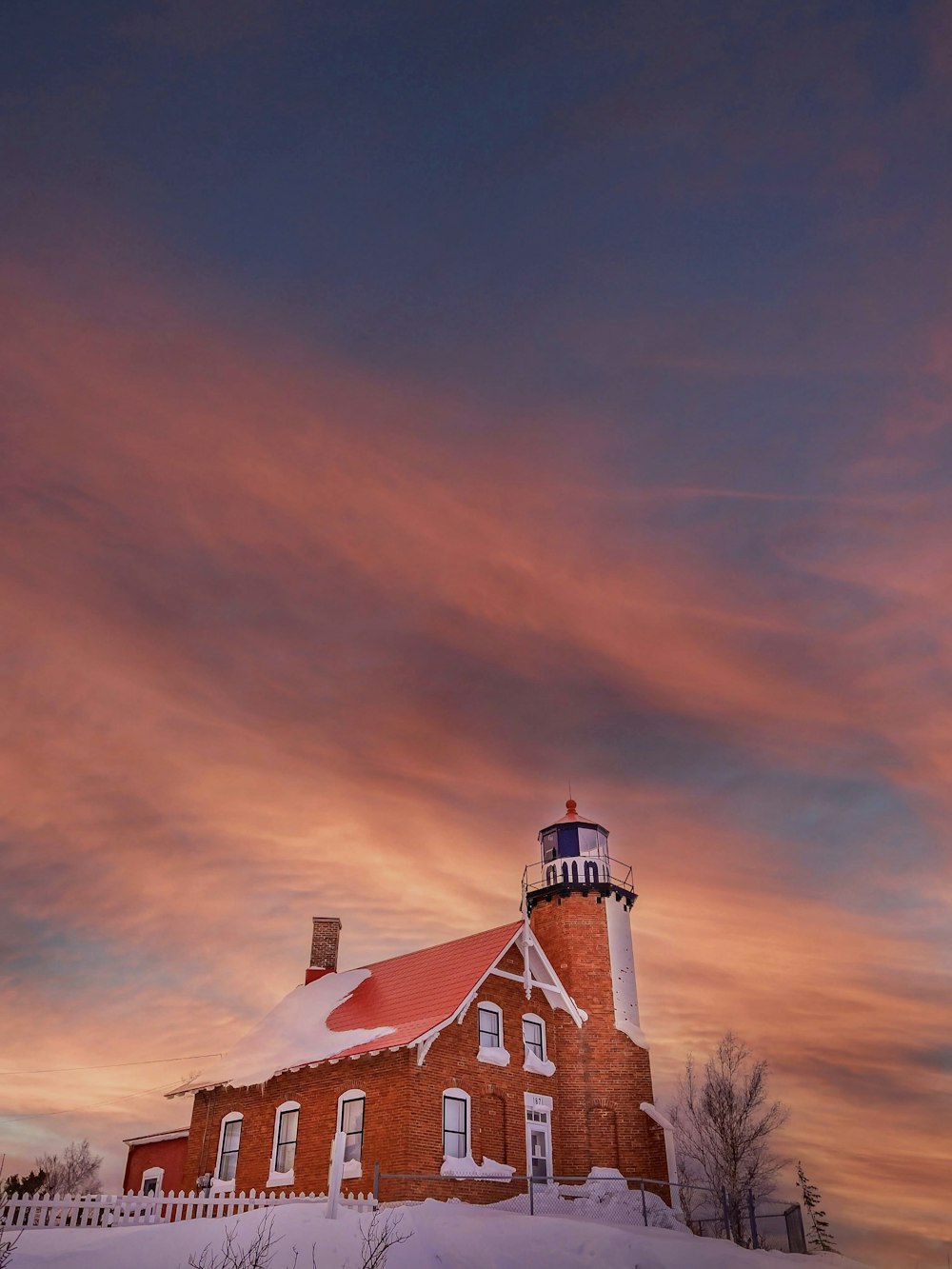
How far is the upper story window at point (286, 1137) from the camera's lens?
29.6 meters

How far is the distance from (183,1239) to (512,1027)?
1612cm

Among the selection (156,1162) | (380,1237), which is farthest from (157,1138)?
(380,1237)

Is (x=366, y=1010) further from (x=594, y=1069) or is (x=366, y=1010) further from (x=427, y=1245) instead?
(x=427, y=1245)

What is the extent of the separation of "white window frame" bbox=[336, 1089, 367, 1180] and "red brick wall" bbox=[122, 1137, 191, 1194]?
894cm

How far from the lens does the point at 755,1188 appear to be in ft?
147

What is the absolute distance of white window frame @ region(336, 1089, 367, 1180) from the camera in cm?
2694

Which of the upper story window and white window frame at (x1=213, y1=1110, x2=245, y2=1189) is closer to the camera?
the upper story window

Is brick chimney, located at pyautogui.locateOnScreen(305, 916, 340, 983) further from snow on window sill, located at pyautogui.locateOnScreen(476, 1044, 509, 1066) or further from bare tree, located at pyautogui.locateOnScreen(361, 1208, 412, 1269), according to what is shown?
bare tree, located at pyautogui.locateOnScreen(361, 1208, 412, 1269)

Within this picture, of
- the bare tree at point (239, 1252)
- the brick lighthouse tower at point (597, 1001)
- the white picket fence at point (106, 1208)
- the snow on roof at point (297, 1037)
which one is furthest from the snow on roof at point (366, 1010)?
the bare tree at point (239, 1252)

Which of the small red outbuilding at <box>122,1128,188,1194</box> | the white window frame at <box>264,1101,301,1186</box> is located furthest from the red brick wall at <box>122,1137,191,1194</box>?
the white window frame at <box>264,1101,301,1186</box>

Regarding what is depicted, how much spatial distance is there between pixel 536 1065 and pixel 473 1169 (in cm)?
490

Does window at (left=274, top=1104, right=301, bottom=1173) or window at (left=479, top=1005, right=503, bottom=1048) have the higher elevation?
window at (left=479, top=1005, right=503, bottom=1048)

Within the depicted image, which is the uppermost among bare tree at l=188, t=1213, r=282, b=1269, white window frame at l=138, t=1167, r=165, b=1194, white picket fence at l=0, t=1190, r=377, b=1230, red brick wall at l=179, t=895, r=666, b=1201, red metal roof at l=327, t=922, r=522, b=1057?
red metal roof at l=327, t=922, r=522, b=1057

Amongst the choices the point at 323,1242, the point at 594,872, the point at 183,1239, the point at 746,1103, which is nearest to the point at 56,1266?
the point at 183,1239
